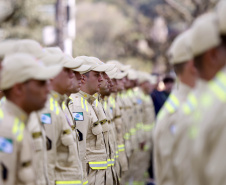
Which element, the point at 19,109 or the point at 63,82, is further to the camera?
the point at 63,82

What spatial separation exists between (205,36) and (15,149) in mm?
1894

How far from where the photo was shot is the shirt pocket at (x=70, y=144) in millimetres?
6312

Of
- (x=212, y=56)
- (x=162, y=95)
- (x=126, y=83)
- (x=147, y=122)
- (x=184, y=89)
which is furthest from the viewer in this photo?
(x=147, y=122)

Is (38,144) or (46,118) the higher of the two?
(46,118)

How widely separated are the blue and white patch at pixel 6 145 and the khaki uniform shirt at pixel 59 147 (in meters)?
1.33

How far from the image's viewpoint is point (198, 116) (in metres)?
3.78

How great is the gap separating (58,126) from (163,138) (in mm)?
1733

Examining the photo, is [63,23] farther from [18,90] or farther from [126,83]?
[18,90]

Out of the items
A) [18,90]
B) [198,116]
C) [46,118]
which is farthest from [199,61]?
[46,118]

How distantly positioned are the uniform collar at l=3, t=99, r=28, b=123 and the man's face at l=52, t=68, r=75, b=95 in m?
1.93

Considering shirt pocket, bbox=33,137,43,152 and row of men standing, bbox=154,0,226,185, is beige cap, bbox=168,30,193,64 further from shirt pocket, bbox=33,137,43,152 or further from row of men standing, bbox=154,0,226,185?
shirt pocket, bbox=33,137,43,152

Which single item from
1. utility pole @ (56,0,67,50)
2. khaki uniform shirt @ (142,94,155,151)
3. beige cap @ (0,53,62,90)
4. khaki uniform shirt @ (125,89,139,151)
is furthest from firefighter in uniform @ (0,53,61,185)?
utility pole @ (56,0,67,50)

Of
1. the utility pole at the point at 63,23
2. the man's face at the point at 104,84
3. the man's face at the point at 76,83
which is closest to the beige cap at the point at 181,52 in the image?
the man's face at the point at 76,83

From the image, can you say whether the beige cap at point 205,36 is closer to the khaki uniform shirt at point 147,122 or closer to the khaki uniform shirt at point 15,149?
the khaki uniform shirt at point 15,149
